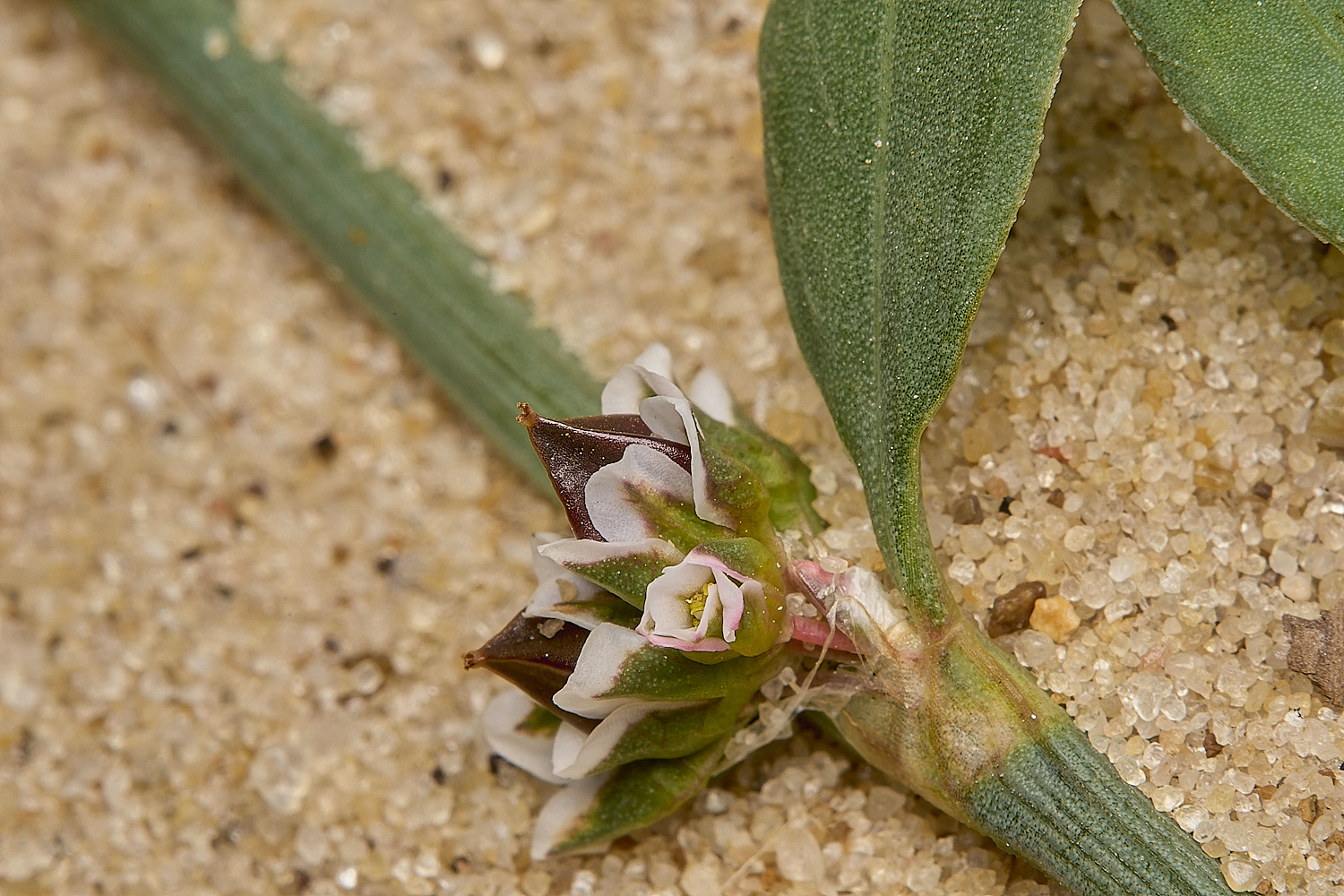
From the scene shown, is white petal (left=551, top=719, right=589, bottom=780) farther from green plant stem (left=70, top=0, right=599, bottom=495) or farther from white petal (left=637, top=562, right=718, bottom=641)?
green plant stem (left=70, top=0, right=599, bottom=495)

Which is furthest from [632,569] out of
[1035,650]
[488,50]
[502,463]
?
[488,50]

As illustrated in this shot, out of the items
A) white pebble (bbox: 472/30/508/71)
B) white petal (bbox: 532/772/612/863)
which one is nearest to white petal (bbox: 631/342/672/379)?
white petal (bbox: 532/772/612/863)

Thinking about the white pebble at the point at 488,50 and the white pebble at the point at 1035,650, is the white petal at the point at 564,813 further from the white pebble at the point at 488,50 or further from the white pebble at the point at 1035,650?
the white pebble at the point at 488,50

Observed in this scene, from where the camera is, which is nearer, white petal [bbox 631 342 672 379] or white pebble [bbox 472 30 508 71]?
white petal [bbox 631 342 672 379]

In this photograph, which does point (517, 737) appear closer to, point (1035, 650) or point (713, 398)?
point (713, 398)

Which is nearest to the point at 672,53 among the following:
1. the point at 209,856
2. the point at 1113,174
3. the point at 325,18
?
the point at 325,18

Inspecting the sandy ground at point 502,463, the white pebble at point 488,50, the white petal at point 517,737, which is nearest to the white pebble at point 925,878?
the sandy ground at point 502,463

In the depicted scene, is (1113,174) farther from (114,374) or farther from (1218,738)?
(114,374)
